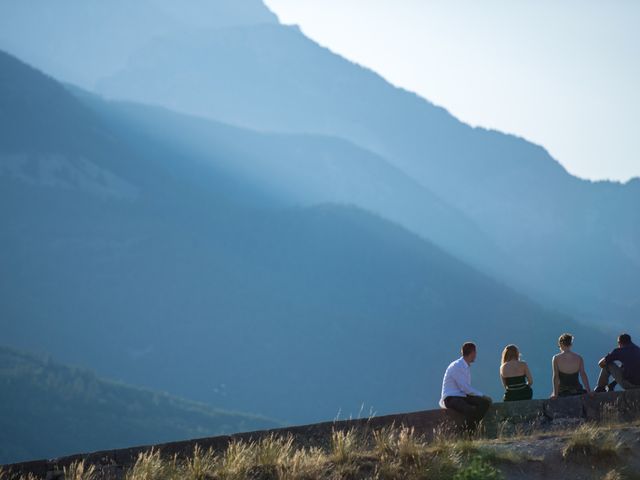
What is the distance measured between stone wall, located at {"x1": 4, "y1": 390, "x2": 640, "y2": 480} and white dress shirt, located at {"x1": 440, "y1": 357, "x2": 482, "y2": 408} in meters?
0.42

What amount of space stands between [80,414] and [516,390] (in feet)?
323

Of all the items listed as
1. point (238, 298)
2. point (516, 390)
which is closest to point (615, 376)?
point (516, 390)

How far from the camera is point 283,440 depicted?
11812mm

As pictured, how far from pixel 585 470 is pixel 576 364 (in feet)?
10.7

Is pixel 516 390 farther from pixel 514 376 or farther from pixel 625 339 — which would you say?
pixel 625 339

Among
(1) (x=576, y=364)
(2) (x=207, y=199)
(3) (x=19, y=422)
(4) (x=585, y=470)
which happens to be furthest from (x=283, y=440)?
(2) (x=207, y=199)

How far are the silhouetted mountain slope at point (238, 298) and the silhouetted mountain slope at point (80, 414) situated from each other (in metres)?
23.3

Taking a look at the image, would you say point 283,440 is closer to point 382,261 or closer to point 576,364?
point 576,364

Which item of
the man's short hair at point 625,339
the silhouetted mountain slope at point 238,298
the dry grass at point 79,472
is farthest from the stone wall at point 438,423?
the silhouetted mountain slope at point 238,298

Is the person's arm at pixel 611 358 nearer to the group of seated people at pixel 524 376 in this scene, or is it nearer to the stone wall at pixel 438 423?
the group of seated people at pixel 524 376

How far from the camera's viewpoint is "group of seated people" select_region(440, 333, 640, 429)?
11891mm

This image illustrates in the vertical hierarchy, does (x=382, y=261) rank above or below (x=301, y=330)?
above

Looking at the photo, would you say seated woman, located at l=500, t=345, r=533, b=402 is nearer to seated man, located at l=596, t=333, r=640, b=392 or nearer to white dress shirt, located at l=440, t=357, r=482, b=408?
seated man, located at l=596, t=333, r=640, b=392

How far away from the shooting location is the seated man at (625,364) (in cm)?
1373
